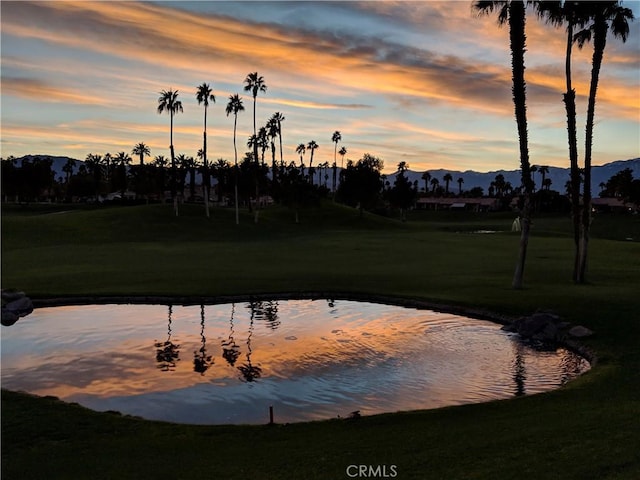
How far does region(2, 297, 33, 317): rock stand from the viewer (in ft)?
106

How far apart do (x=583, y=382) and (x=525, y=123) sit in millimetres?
22867

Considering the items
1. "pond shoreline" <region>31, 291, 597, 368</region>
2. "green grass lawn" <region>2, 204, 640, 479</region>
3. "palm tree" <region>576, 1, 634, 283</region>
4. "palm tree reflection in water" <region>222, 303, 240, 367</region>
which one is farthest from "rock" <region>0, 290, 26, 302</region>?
"palm tree" <region>576, 1, 634, 283</region>

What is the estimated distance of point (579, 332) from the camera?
1014 inches

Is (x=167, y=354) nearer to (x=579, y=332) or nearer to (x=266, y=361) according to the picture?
(x=266, y=361)

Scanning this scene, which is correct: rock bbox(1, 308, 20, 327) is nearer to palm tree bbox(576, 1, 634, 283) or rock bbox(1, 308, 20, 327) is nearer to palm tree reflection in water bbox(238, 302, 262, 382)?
palm tree reflection in water bbox(238, 302, 262, 382)

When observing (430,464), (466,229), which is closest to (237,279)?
(430,464)

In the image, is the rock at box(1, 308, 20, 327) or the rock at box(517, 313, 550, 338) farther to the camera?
the rock at box(1, 308, 20, 327)

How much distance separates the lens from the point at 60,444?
14.0 meters

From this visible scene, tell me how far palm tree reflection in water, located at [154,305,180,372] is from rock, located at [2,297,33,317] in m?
10.5

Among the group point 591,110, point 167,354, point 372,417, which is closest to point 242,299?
point 167,354

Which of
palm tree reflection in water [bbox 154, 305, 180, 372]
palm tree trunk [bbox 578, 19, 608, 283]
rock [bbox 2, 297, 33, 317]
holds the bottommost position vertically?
palm tree reflection in water [bbox 154, 305, 180, 372]

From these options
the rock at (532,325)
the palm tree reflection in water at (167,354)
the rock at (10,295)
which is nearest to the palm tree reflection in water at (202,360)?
the palm tree reflection in water at (167,354)

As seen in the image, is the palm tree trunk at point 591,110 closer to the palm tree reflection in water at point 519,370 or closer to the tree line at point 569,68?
the tree line at point 569,68

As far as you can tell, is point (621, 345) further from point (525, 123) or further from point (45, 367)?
point (45, 367)
